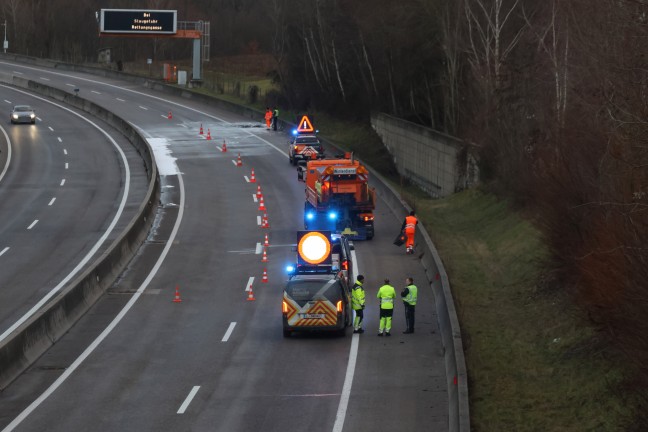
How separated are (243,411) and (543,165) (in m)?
14.4

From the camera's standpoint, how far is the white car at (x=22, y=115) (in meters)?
80.4

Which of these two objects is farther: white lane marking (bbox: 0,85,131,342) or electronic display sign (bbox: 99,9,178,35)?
electronic display sign (bbox: 99,9,178,35)

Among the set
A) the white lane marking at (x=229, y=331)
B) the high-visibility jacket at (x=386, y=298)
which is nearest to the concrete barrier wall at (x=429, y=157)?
the white lane marking at (x=229, y=331)

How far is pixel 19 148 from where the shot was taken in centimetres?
6994

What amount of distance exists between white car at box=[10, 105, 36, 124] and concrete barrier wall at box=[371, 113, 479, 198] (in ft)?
81.8

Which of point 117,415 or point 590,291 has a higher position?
point 590,291

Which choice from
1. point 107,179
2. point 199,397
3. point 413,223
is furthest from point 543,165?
point 107,179

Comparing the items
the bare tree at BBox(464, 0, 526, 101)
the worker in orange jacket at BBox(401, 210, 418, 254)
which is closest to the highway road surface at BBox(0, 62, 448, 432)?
the worker in orange jacket at BBox(401, 210, 418, 254)

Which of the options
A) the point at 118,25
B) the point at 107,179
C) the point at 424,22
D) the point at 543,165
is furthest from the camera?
the point at 118,25

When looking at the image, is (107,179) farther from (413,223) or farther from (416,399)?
(416,399)

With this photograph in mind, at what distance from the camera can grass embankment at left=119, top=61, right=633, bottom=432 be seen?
21203mm

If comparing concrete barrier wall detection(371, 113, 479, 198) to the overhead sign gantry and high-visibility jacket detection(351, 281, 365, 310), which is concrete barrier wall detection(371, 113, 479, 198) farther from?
the overhead sign gantry

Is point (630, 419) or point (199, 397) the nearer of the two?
point (630, 419)

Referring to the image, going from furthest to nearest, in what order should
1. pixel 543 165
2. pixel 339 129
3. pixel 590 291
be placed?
1. pixel 339 129
2. pixel 543 165
3. pixel 590 291
